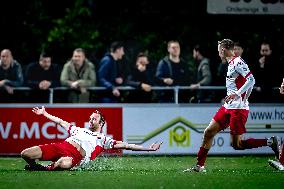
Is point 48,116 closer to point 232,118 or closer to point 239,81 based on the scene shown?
point 232,118

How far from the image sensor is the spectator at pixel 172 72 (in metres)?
22.5

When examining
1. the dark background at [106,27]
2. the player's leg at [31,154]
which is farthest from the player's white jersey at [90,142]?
the dark background at [106,27]

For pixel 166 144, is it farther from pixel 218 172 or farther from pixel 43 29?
pixel 43 29

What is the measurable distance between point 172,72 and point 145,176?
6.85 meters

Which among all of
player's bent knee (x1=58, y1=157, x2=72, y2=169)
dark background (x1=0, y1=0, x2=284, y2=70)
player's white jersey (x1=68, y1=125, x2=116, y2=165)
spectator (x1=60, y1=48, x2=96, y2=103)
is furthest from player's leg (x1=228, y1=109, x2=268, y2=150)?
dark background (x1=0, y1=0, x2=284, y2=70)

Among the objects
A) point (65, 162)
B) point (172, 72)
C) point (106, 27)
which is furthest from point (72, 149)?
point (106, 27)

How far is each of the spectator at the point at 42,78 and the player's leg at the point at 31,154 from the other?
517cm

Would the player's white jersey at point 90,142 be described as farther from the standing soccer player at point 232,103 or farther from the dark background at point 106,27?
the dark background at point 106,27

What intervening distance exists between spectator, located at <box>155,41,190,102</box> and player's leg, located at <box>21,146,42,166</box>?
591cm

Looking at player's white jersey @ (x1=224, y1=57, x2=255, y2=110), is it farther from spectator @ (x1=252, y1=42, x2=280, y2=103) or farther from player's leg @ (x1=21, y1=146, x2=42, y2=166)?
spectator @ (x1=252, y1=42, x2=280, y2=103)

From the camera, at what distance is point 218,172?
680 inches

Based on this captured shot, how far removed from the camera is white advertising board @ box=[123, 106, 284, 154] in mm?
22484

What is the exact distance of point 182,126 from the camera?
890 inches

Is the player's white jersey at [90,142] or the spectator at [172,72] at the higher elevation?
the spectator at [172,72]
